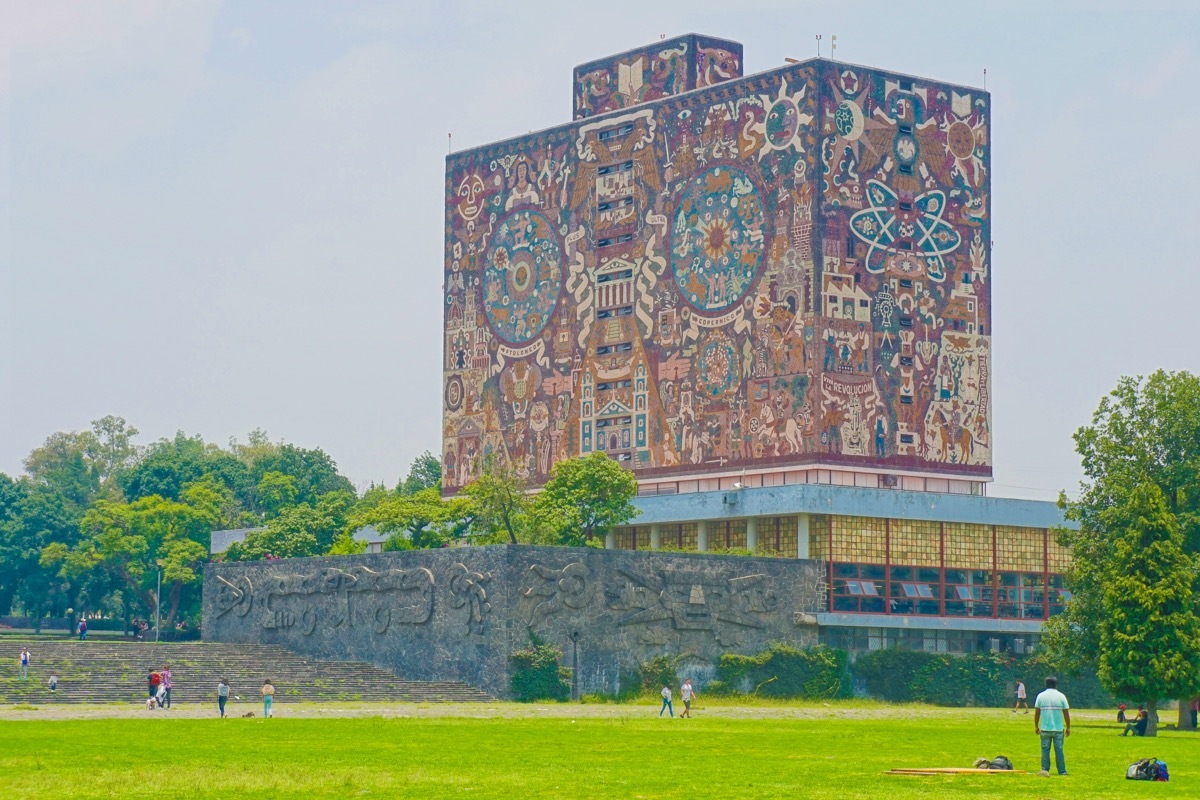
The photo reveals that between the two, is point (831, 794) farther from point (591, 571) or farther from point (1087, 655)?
point (591, 571)

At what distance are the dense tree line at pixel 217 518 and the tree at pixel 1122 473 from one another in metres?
20.9

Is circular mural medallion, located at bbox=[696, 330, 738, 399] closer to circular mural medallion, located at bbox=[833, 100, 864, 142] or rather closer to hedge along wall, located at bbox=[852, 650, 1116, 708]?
circular mural medallion, located at bbox=[833, 100, 864, 142]

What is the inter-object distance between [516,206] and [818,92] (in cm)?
1604

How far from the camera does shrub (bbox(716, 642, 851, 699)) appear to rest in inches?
2638

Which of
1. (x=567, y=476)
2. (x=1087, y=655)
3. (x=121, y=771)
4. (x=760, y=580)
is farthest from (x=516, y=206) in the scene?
(x=121, y=771)

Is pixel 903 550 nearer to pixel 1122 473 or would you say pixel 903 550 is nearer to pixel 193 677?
pixel 1122 473

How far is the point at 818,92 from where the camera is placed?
7312cm

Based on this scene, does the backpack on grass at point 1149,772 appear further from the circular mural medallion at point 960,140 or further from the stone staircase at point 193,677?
the circular mural medallion at point 960,140

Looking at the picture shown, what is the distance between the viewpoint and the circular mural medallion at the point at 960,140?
251 feet

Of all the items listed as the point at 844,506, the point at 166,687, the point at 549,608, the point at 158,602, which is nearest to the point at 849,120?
the point at 844,506

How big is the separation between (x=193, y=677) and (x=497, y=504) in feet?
56.2

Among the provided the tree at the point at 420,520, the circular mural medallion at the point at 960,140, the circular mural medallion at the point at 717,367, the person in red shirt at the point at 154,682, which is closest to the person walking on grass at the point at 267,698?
the person in red shirt at the point at 154,682

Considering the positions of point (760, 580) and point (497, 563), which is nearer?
point (497, 563)

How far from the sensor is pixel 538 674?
206ft
